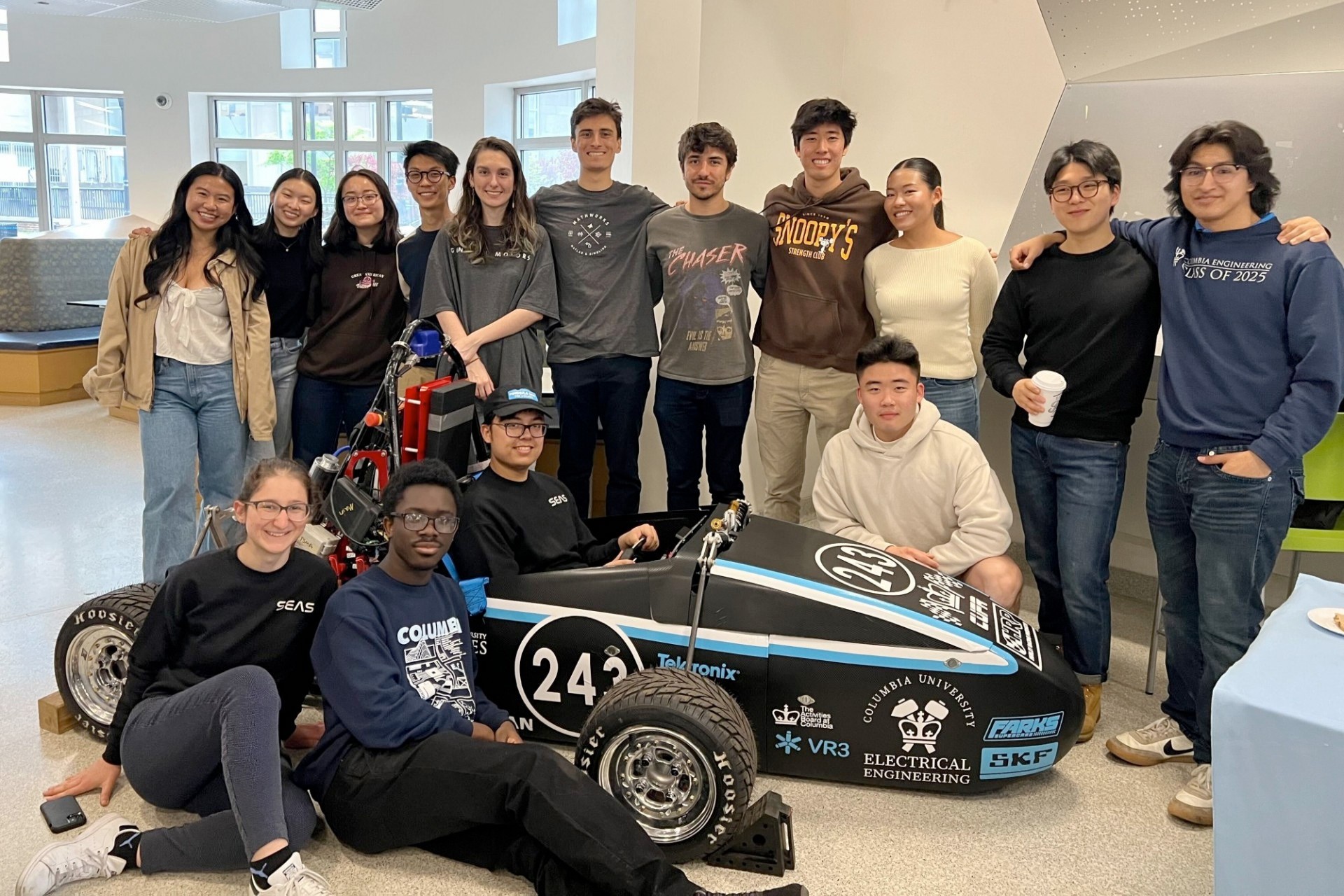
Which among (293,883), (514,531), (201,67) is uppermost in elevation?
(201,67)

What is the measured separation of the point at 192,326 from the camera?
356 cm

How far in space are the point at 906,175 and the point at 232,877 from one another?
2723mm

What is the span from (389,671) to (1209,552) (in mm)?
2034

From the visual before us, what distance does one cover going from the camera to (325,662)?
7.99ft

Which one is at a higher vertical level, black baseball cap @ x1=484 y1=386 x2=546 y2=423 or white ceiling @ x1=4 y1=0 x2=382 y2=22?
white ceiling @ x1=4 y1=0 x2=382 y2=22

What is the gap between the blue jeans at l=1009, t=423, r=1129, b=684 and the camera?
10.1 feet

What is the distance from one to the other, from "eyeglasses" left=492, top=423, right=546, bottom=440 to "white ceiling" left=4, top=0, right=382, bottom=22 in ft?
31.1

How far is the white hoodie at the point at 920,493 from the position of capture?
3148 millimetres

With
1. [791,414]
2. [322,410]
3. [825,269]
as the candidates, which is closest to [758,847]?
[791,414]

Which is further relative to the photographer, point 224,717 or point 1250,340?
point 1250,340

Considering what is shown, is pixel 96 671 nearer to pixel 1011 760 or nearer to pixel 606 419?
pixel 606 419

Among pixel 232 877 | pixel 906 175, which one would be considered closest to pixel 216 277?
pixel 232 877

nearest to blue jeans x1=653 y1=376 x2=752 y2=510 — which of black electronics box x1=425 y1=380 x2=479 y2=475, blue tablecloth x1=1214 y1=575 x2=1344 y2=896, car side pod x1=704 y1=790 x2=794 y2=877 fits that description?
black electronics box x1=425 y1=380 x2=479 y2=475

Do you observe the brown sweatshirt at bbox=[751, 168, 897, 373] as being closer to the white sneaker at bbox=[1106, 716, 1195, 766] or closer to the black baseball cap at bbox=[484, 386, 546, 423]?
the black baseball cap at bbox=[484, 386, 546, 423]
